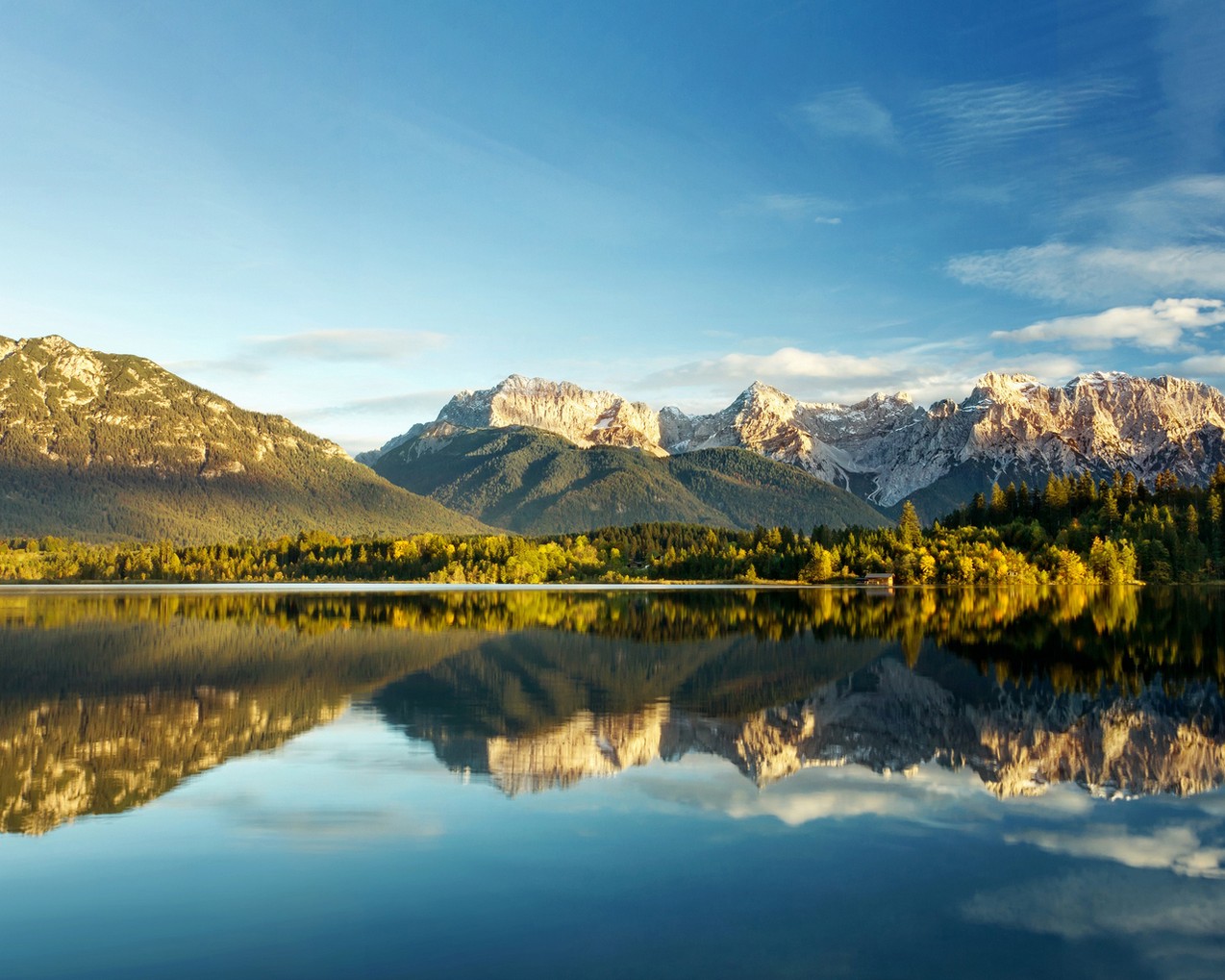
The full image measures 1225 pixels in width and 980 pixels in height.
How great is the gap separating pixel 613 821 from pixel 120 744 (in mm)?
18832

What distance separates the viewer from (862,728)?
37.5 m

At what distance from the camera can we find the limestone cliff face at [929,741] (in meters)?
30.0

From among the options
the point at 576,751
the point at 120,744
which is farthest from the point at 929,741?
the point at 120,744

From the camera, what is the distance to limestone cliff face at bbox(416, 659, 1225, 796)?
30.0 meters

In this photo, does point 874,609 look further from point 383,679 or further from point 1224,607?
point 383,679

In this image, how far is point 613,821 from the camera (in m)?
24.9

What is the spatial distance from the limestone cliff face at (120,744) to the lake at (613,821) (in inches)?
6.1

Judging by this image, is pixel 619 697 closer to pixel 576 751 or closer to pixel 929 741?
pixel 576 751

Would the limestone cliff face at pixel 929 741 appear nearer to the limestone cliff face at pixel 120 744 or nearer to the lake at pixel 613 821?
the lake at pixel 613 821

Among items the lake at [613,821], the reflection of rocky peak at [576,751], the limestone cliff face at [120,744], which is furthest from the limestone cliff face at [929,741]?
the limestone cliff face at [120,744]

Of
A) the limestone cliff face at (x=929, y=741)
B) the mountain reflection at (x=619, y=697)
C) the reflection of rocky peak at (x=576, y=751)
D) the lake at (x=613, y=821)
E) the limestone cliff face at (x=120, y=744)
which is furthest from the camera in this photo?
the mountain reflection at (x=619, y=697)

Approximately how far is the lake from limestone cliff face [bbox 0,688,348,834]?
0.16 m

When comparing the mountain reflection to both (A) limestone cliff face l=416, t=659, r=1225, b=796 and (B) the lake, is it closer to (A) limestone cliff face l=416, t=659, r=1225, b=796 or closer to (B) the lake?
(A) limestone cliff face l=416, t=659, r=1225, b=796

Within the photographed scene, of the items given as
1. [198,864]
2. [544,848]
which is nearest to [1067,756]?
[544,848]
